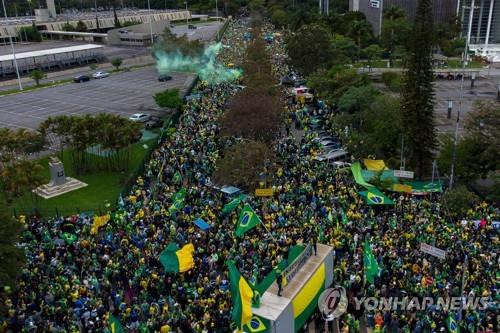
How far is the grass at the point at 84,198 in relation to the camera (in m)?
27.5

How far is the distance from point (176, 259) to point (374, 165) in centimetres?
1539

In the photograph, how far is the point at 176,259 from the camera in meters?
18.2

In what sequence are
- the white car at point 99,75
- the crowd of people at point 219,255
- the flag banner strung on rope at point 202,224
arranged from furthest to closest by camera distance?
1. the white car at point 99,75
2. the flag banner strung on rope at point 202,224
3. the crowd of people at point 219,255

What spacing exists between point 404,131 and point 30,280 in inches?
855

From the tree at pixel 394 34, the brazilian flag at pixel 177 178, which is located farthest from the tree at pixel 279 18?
the brazilian flag at pixel 177 178

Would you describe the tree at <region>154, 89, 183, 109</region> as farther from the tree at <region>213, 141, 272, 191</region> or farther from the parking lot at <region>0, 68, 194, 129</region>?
the tree at <region>213, 141, 272, 191</region>

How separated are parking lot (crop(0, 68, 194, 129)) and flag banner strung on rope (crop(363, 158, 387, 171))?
950 inches

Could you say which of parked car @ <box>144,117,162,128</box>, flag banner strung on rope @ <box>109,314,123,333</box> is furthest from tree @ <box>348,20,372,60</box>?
flag banner strung on rope @ <box>109,314,123,333</box>

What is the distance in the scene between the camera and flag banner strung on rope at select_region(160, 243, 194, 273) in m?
18.2

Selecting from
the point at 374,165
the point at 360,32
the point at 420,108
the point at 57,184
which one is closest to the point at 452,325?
the point at 374,165

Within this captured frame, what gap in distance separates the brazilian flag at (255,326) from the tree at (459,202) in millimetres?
13299

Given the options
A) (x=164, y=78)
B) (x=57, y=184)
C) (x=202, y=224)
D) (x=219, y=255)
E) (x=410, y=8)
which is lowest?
(x=57, y=184)

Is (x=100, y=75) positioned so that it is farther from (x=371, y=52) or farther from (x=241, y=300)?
(x=241, y=300)

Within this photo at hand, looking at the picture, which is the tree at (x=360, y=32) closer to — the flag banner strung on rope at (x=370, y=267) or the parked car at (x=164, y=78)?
the parked car at (x=164, y=78)
